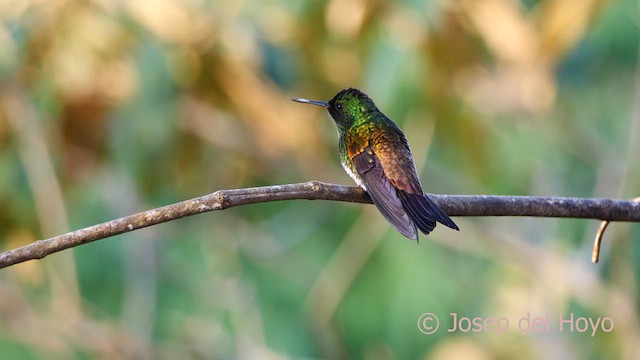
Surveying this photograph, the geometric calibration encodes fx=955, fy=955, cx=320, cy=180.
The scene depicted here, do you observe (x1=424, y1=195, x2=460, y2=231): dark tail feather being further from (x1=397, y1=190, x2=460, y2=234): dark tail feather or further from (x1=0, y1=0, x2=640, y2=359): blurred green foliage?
(x1=0, y1=0, x2=640, y2=359): blurred green foliage

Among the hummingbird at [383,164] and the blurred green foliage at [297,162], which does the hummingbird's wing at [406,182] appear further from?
the blurred green foliage at [297,162]

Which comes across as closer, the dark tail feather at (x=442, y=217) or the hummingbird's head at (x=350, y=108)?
the dark tail feather at (x=442, y=217)

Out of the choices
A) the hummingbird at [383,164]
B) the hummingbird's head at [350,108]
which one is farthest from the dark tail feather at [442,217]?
the hummingbird's head at [350,108]

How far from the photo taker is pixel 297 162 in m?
7.59

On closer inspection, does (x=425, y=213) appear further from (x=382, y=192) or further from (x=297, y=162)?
(x=297, y=162)

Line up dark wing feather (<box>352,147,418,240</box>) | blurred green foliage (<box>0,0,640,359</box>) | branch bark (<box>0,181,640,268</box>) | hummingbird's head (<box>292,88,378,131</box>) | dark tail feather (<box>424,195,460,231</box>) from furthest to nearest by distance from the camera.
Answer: blurred green foliage (<box>0,0,640,359</box>)
hummingbird's head (<box>292,88,378,131</box>)
dark wing feather (<box>352,147,418,240</box>)
dark tail feather (<box>424,195,460,231</box>)
branch bark (<box>0,181,640,268</box>)

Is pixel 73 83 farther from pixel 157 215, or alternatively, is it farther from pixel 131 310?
pixel 157 215

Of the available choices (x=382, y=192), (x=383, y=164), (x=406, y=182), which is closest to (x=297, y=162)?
(x=383, y=164)

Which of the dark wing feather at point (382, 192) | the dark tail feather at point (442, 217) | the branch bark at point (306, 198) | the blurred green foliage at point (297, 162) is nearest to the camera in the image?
the branch bark at point (306, 198)

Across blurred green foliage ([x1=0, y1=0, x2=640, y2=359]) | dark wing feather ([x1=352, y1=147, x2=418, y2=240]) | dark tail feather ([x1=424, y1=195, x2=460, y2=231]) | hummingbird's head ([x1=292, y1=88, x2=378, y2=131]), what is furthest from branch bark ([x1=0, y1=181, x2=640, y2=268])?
blurred green foliage ([x1=0, y1=0, x2=640, y2=359])

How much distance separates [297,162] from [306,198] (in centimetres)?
531

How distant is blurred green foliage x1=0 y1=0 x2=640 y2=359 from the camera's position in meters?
5.76

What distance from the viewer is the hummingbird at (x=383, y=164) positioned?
2885 mm

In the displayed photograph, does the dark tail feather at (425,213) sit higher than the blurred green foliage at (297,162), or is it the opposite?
the blurred green foliage at (297,162)
